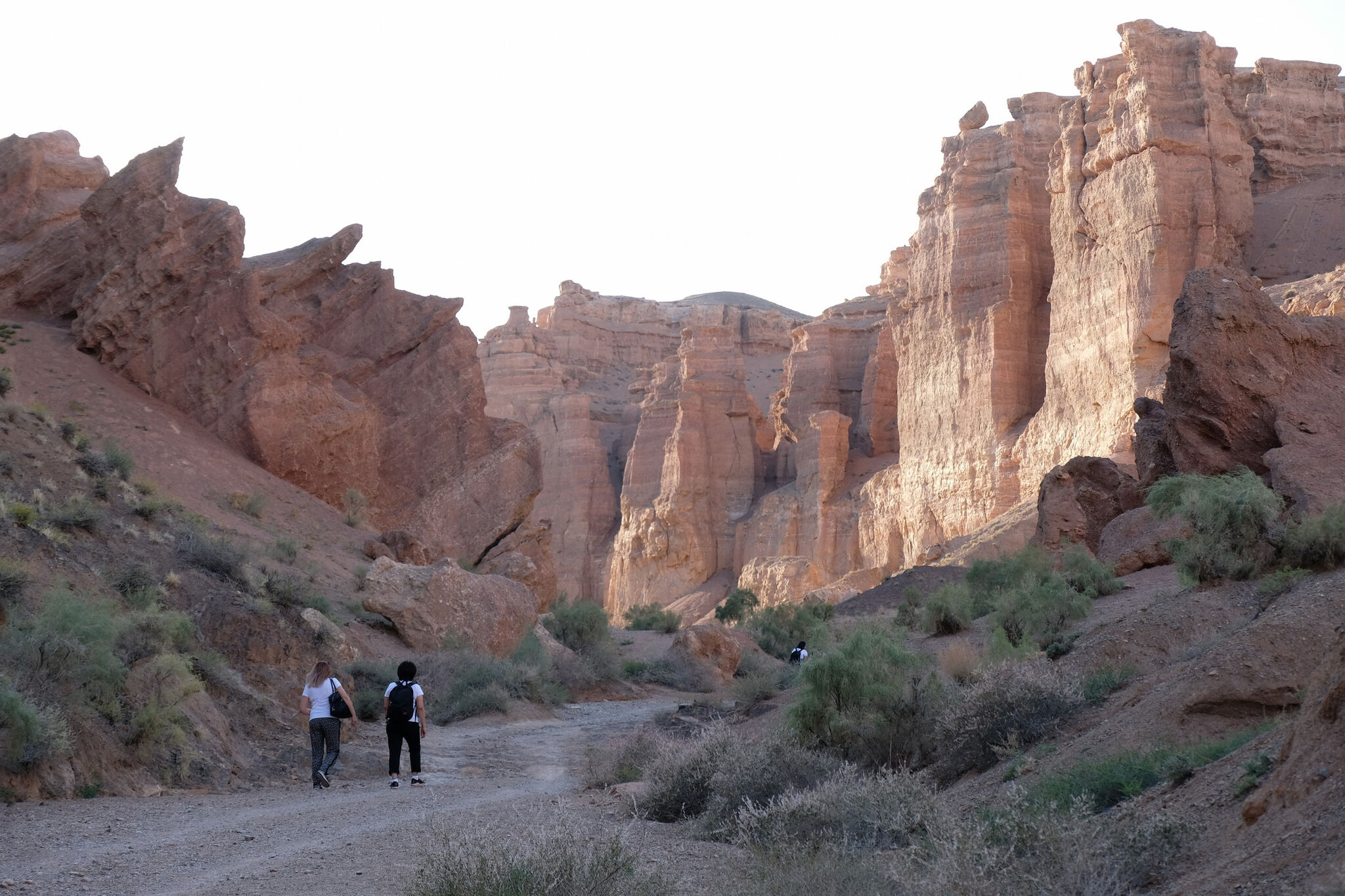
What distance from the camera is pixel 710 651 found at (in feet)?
97.1

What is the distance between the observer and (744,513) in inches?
2724

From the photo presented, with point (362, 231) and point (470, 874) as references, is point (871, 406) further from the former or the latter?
point (470, 874)

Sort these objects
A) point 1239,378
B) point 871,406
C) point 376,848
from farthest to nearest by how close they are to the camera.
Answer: point 871,406 < point 1239,378 < point 376,848

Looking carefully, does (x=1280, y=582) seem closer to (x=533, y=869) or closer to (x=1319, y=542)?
(x=1319, y=542)

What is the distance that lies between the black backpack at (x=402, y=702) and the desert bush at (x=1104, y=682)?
6.23m

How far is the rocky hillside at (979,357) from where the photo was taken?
1610 inches

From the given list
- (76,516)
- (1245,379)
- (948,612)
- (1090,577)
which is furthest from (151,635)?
(1245,379)

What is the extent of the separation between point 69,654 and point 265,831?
3.46 meters

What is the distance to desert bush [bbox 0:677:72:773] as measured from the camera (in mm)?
9727

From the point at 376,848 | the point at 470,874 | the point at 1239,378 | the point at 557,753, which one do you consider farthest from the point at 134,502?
the point at 1239,378

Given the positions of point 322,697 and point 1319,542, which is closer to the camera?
point 1319,542

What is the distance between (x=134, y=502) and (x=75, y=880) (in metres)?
12.7

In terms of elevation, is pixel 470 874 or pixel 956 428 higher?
pixel 956 428

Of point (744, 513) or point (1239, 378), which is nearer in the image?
point (1239, 378)
